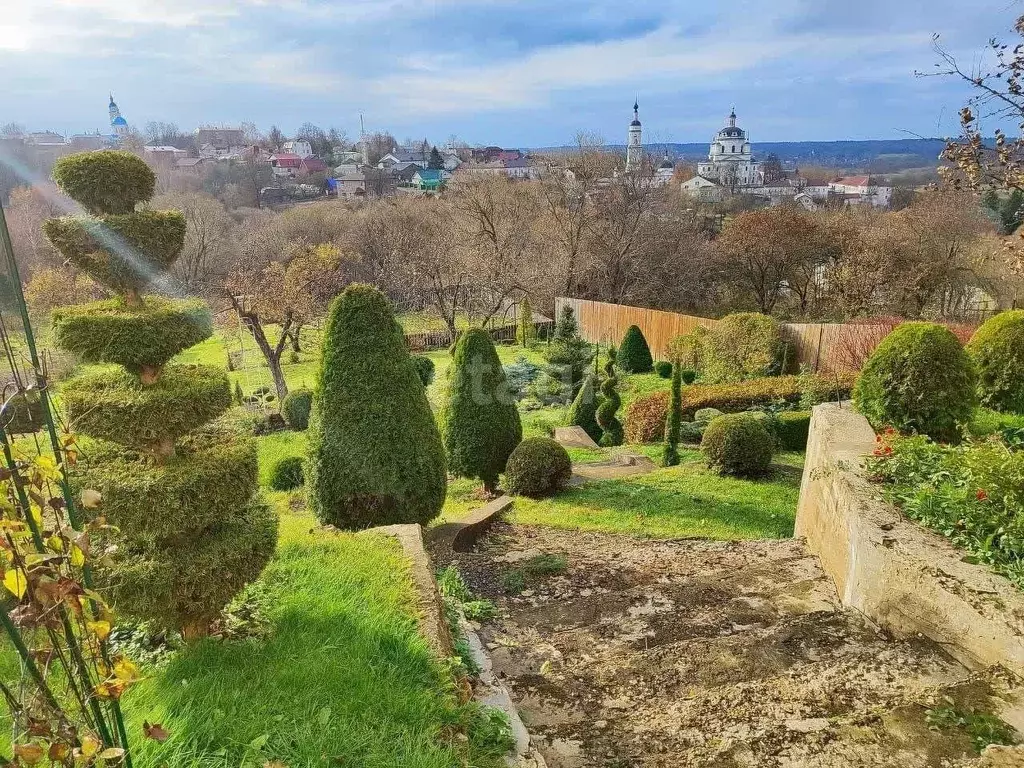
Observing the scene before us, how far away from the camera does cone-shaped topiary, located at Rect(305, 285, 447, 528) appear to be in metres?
6.20

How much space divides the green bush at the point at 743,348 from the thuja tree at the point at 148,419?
564 inches

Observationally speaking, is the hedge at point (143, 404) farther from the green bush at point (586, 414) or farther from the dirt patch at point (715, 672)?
the green bush at point (586, 414)

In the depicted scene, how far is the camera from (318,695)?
2859 mm

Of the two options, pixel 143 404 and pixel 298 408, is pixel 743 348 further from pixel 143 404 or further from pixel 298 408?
pixel 143 404

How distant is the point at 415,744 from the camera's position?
2619 mm

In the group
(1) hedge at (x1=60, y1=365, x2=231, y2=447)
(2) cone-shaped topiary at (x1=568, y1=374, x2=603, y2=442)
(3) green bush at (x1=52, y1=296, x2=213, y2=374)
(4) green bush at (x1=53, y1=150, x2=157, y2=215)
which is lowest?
(2) cone-shaped topiary at (x1=568, y1=374, x2=603, y2=442)

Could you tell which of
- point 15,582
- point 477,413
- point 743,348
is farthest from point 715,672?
point 743,348

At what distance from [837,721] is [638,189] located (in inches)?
1122

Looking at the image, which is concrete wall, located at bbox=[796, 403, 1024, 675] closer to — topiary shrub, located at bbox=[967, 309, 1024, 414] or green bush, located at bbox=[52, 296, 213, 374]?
green bush, located at bbox=[52, 296, 213, 374]

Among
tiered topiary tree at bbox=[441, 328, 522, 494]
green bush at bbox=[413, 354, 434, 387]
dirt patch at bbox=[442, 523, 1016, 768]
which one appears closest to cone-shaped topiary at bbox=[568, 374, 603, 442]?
tiered topiary tree at bbox=[441, 328, 522, 494]

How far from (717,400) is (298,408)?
10.5 meters

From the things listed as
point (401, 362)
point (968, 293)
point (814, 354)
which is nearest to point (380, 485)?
point (401, 362)

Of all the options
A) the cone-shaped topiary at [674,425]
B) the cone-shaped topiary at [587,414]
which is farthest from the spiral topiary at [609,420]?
the cone-shaped topiary at [674,425]

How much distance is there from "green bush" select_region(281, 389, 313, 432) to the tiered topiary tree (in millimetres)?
8234
